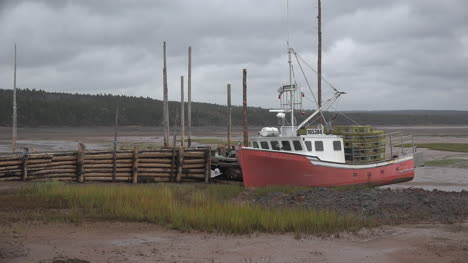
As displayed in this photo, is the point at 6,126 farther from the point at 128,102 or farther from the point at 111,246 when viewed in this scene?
the point at 111,246

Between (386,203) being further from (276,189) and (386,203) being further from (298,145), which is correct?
(298,145)

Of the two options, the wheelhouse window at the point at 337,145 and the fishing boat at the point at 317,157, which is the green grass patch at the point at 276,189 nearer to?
the fishing boat at the point at 317,157

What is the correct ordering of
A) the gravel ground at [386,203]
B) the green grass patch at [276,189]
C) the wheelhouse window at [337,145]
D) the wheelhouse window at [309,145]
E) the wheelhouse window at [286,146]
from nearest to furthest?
1. the gravel ground at [386,203]
2. the green grass patch at [276,189]
3. the wheelhouse window at [309,145]
4. the wheelhouse window at [286,146]
5. the wheelhouse window at [337,145]

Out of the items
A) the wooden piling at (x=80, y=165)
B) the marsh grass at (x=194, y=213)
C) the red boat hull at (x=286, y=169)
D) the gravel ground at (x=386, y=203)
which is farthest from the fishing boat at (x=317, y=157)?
the wooden piling at (x=80, y=165)

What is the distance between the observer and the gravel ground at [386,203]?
16.1m

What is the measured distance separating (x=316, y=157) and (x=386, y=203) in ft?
16.3

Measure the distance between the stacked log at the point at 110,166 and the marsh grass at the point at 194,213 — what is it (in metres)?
4.81

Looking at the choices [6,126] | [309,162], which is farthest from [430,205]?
[6,126]

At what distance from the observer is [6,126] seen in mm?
81438

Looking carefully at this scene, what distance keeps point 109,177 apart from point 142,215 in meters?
9.51

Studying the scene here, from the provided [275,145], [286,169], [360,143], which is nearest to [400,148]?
[360,143]

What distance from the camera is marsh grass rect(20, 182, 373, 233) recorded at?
13742mm

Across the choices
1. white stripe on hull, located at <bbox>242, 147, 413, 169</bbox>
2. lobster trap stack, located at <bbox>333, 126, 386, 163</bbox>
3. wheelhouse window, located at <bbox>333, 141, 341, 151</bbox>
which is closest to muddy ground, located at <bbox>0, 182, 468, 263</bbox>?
white stripe on hull, located at <bbox>242, 147, 413, 169</bbox>

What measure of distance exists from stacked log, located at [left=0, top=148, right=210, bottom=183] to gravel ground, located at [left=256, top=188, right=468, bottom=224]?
6.77 m
